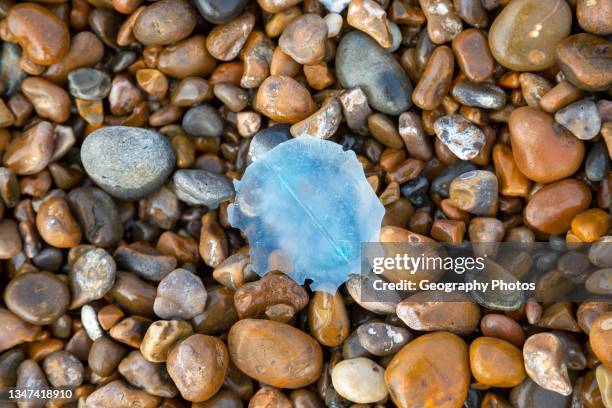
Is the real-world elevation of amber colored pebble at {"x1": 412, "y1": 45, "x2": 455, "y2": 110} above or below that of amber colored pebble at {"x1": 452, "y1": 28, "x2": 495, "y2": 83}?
below

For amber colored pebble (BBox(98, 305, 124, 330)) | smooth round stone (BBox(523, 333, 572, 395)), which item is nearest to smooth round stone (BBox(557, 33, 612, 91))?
smooth round stone (BBox(523, 333, 572, 395))

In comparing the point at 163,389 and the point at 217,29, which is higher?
the point at 217,29

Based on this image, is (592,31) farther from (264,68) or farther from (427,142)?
(264,68)

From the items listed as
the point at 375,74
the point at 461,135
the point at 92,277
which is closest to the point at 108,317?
the point at 92,277

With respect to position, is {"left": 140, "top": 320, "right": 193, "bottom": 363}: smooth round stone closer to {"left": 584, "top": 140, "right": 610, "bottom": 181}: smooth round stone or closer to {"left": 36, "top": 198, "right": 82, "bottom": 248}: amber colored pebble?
{"left": 36, "top": 198, "right": 82, "bottom": 248}: amber colored pebble

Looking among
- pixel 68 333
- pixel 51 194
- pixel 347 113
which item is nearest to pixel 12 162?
pixel 51 194
